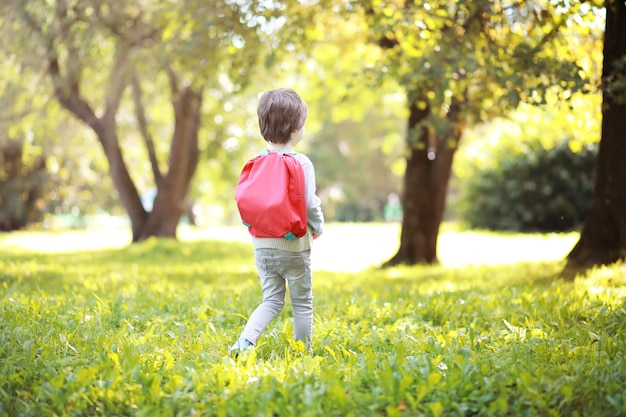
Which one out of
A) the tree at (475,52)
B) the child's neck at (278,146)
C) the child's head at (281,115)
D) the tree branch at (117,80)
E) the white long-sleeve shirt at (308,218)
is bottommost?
the white long-sleeve shirt at (308,218)

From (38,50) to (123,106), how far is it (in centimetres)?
755

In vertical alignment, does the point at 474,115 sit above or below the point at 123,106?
below

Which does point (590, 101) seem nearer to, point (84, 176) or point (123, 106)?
point (123, 106)

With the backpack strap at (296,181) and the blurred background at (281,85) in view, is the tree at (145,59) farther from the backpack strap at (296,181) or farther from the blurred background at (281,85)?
the backpack strap at (296,181)

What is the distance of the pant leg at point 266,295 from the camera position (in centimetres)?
412

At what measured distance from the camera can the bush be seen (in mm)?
19500

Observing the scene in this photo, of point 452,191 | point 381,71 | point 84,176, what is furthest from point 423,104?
point 452,191

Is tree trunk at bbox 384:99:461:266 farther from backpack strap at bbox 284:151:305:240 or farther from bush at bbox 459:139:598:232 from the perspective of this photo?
bush at bbox 459:139:598:232

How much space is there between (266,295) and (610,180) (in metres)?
5.62

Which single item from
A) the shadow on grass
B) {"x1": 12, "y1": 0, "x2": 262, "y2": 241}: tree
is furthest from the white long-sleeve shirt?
{"x1": 12, "y1": 0, "x2": 262, "y2": 241}: tree

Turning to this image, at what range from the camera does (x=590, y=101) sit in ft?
33.2

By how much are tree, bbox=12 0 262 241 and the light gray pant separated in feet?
18.7

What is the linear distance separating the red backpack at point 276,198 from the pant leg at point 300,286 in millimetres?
180

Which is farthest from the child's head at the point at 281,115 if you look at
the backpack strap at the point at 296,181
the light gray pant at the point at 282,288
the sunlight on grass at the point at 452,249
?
the sunlight on grass at the point at 452,249
